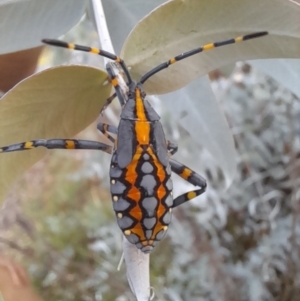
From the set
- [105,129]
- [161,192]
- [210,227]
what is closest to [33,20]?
[105,129]

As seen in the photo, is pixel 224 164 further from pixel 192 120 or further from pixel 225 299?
pixel 225 299

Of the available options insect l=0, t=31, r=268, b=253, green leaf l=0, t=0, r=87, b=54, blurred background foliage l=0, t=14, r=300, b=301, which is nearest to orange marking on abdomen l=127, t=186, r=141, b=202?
insect l=0, t=31, r=268, b=253

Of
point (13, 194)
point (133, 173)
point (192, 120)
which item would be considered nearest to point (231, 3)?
point (133, 173)

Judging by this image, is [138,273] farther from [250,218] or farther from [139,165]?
[250,218]

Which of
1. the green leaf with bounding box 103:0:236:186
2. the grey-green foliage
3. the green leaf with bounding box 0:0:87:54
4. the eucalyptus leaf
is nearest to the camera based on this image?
the eucalyptus leaf

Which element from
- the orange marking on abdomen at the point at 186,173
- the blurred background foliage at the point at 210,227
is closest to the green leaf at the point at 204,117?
the orange marking on abdomen at the point at 186,173

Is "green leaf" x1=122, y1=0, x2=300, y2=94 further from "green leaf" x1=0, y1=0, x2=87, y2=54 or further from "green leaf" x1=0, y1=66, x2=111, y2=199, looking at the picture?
"green leaf" x1=0, y1=0, x2=87, y2=54
